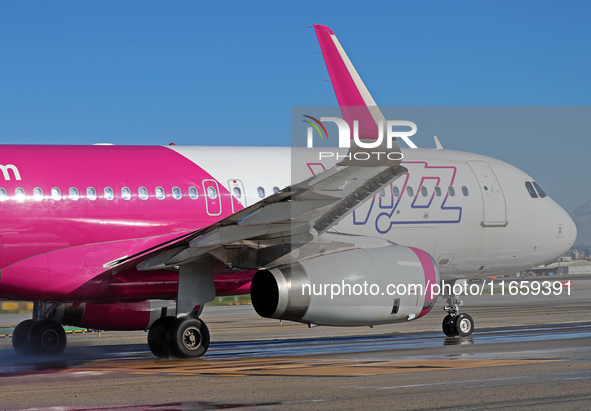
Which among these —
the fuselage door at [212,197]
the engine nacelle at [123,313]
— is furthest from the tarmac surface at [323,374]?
the fuselage door at [212,197]

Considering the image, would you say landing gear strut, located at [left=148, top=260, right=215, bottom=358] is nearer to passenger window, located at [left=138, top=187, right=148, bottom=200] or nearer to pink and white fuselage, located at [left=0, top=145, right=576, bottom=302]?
pink and white fuselage, located at [left=0, top=145, right=576, bottom=302]

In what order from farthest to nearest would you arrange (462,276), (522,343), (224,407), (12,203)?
(462,276), (522,343), (12,203), (224,407)

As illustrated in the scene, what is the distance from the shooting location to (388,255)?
1653 cm

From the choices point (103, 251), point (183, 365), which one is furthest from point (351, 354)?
point (103, 251)

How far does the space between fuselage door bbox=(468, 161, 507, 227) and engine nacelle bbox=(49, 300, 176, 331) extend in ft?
25.7

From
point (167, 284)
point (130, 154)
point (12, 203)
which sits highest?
point (130, 154)

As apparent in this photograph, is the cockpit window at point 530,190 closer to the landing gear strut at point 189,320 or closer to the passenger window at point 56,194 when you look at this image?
the landing gear strut at point 189,320

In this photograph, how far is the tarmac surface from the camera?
10.3m

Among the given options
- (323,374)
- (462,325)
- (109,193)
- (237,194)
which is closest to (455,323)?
(462,325)

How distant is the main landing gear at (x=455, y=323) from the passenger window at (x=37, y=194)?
9.86 m

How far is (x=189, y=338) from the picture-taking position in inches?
667

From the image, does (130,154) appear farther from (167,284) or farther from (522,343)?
(522,343)

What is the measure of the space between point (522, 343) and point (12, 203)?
36.2 ft

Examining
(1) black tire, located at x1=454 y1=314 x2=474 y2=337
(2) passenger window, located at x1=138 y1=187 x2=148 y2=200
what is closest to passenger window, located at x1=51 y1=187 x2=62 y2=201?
(2) passenger window, located at x1=138 y1=187 x2=148 y2=200
